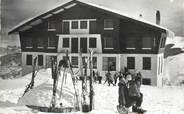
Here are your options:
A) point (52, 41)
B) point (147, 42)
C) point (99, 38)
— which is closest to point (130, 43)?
point (147, 42)

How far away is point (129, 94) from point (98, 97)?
0.85 ft

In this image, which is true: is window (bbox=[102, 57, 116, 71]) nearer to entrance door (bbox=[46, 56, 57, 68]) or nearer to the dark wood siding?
the dark wood siding

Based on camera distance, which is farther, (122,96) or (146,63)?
(122,96)

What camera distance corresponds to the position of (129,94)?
2508mm

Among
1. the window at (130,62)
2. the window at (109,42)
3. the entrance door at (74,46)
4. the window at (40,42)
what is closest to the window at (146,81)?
the window at (130,62)

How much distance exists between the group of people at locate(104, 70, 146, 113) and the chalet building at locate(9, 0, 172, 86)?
0.21 feet

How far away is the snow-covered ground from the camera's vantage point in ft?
8.17

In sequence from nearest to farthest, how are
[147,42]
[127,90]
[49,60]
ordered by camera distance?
[147,42] < [127,90] < [49,60]

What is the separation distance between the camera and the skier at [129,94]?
8.15ft

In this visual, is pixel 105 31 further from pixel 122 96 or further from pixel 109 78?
pixel 122 96

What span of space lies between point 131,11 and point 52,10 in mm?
642

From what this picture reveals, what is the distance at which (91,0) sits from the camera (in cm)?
259

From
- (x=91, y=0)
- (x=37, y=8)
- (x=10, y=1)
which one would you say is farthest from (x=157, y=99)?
(x=10, y=1)

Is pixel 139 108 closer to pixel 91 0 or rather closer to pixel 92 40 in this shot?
pixel 92 40
